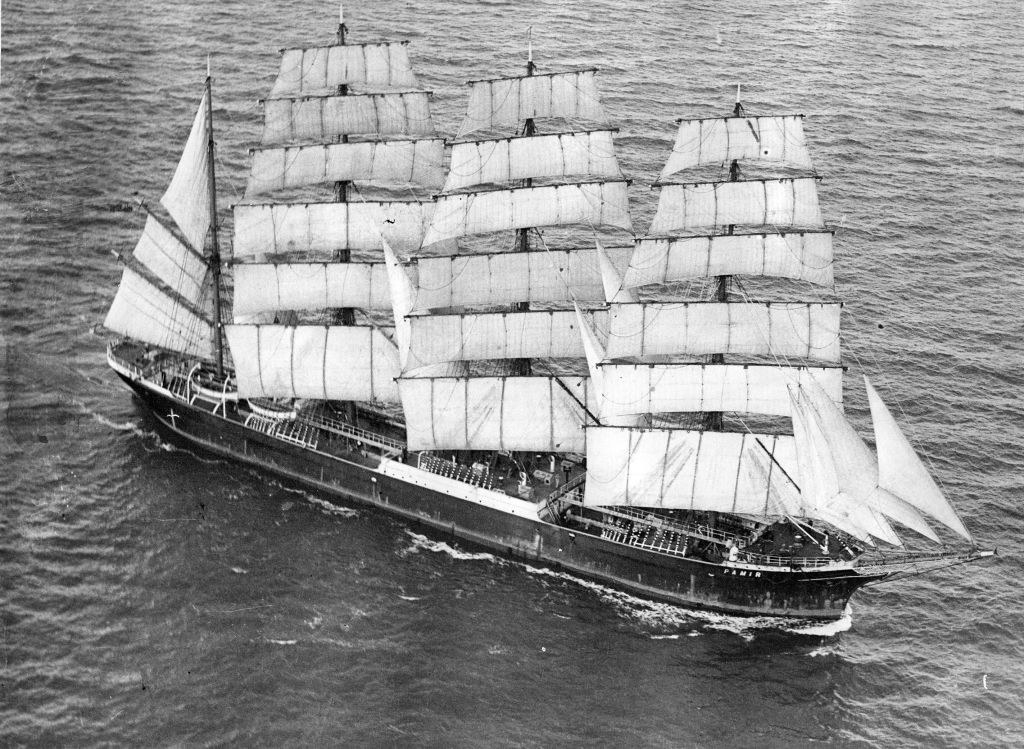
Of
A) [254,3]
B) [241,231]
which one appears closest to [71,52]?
[254,3]

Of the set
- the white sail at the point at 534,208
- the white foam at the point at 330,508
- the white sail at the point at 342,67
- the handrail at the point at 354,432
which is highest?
the white sail at the point at 342,67

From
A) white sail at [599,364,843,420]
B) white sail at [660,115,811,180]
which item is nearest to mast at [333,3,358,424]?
white sail at [599,364,843,420]

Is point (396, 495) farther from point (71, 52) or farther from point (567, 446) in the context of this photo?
point (71, 52)

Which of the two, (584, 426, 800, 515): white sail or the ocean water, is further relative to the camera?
(584, 426, 800, 515): white sail

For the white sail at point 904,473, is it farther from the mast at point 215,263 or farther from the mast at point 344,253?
the mast at point 215,263

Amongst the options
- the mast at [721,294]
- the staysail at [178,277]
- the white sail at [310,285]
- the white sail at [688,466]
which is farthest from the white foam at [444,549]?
the staysail at [178,277]

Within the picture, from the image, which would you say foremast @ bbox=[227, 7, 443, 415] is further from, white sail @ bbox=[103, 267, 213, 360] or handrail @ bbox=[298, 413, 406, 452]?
white sail @ bbox=[103, 267, 213, 360]

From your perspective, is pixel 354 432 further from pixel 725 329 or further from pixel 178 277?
pixel 725 329
